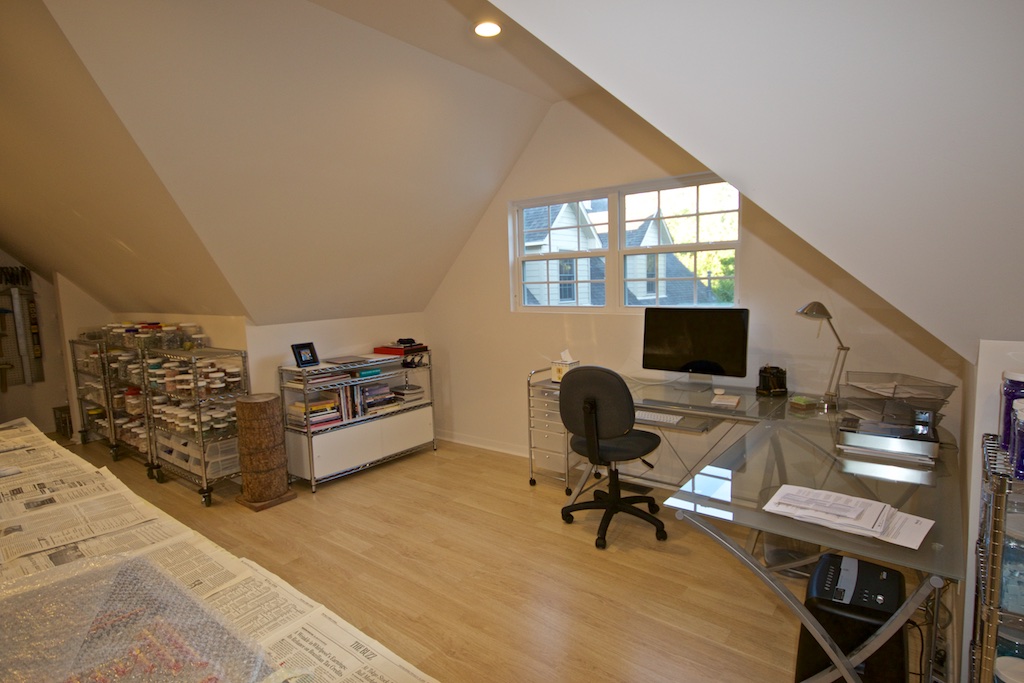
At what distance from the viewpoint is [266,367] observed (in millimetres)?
3998

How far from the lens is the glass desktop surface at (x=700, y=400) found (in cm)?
283

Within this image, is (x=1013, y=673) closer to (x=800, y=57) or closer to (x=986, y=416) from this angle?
(x=986, y=416)

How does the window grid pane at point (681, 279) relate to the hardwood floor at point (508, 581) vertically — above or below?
above

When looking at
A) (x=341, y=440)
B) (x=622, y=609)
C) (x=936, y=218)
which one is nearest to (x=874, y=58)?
(x=936, y=218)

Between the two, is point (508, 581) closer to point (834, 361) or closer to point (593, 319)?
point (593, 319)

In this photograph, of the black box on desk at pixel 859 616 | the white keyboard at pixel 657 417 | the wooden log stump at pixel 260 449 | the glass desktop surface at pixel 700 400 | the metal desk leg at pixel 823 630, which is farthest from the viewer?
the wooden log stump at pixel 260 449

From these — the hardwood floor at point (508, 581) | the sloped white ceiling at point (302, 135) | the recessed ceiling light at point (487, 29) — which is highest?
the recessed ceiling light at point (487, 29)

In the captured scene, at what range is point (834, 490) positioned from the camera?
69.3 inches

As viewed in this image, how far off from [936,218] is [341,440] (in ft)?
12.3

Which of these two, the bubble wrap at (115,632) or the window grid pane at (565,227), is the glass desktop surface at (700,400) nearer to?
the window grid pane at (565,227)

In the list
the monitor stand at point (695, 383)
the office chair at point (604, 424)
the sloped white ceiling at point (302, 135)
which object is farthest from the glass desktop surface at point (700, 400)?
the sloped white ceiling at point (302, 135)

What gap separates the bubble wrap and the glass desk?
1.28 meters

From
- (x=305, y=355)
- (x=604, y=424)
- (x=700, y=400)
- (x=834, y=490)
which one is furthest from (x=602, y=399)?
(x=305, y=355)

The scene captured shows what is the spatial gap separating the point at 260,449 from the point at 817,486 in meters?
3.32
